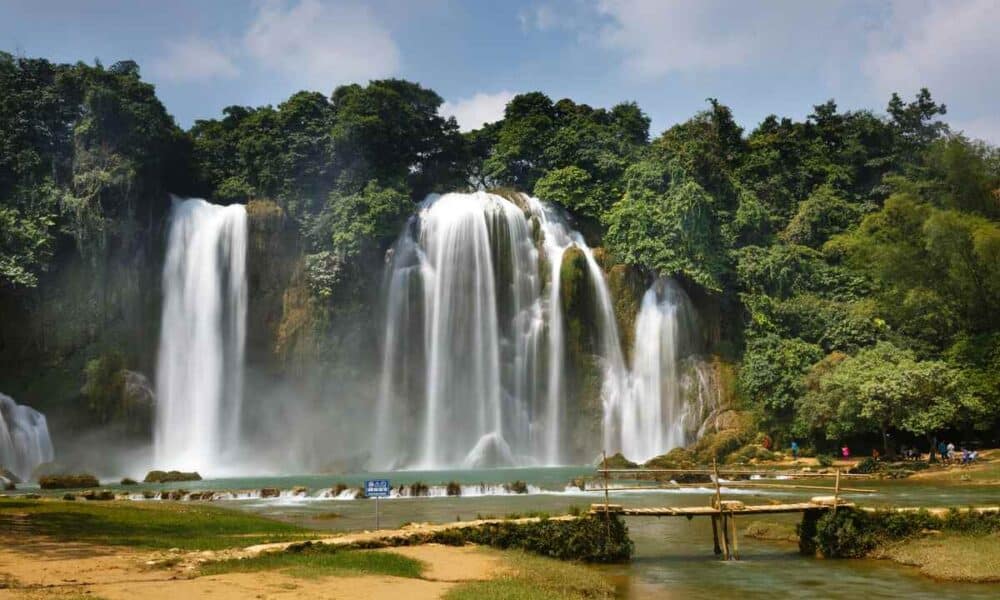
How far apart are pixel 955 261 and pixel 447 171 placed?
1239 inches

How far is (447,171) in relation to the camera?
189ft

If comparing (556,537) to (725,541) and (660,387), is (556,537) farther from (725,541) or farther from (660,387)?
(660,387)

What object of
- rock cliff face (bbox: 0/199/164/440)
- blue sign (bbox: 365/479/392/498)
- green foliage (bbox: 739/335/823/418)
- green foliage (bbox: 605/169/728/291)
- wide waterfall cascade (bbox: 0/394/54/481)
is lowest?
blue sign (bbox: 365/479/392/498)

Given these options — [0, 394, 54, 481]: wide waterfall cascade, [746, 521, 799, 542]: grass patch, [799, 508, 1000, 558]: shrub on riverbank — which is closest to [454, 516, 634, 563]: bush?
[799, 508, 1000, 558]: shrub on riverbank

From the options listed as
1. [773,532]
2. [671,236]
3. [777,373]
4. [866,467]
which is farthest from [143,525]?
[671,236]

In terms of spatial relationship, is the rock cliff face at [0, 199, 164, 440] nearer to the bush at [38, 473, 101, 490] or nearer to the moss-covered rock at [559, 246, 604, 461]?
the bush at [38, 473, 101, 490]

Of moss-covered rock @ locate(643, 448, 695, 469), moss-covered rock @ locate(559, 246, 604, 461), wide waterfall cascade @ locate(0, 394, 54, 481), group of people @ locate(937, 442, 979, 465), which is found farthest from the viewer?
moss-covered rock @ locate(559, 246, 604, 461)

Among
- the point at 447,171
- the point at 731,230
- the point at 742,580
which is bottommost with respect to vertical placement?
the point at 742,580

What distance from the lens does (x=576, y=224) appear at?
5256cm

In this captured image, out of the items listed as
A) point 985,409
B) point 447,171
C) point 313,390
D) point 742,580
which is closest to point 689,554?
point 742,580

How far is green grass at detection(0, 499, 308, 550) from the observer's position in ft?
50.0

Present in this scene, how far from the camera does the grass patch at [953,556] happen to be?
1409cm

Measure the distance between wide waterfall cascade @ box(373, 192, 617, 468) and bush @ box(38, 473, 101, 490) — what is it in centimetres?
1479

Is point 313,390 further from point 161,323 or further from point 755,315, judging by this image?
point 755,315
